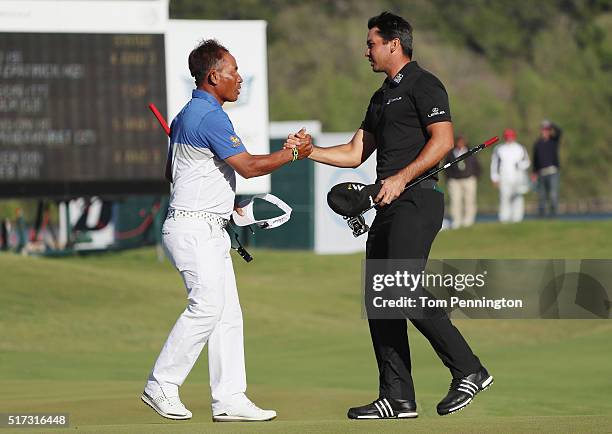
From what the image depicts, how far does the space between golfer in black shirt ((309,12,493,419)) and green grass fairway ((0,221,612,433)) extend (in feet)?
1.09

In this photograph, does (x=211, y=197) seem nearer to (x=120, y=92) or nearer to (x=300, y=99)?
(x=120, y=92)

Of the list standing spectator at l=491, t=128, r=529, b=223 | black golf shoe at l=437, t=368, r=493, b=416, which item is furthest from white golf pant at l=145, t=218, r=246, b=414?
standing spectator at l=491, t=128, r=529, b=223

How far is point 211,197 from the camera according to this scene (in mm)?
7969

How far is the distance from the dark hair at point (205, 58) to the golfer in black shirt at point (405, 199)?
2.91 ft

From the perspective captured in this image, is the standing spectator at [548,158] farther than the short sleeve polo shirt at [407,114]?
Yes

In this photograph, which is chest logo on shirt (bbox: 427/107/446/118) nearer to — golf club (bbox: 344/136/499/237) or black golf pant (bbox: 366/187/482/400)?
golf club (bbox: 344/136/499/237)

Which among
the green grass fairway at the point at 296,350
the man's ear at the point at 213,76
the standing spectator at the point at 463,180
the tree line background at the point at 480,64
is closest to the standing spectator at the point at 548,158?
the standing spectator at the point at 463,180

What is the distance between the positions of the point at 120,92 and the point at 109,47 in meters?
0.71

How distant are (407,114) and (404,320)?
1167 millimetres

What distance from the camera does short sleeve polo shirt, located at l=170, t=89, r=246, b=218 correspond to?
25.7ft

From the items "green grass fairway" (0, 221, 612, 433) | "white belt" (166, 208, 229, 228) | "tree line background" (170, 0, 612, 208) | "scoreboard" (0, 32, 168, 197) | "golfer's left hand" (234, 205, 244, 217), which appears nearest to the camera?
"white belt" (166, 208, 229, 228)

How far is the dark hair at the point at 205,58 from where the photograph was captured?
8.02 metres

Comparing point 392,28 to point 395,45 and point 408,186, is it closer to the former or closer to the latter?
point 395,45

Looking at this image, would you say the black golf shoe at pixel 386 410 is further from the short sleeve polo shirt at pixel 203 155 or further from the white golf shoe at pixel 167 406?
the short sleeve polo shirt at pixel 203 155
